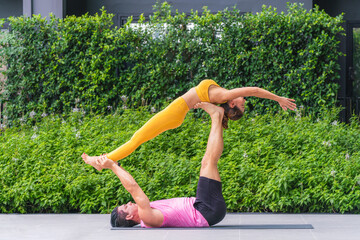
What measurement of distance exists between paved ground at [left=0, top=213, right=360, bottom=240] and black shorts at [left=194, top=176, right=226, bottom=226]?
0.20m

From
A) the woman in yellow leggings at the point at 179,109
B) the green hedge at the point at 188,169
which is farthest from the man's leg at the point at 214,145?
the green hedge at the point at 188,169

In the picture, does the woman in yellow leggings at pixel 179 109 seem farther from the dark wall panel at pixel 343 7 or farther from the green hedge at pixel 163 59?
the dark wall panel at pixel 343 7

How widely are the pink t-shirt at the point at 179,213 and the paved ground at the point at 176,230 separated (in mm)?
100

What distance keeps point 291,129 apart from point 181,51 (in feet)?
9.41

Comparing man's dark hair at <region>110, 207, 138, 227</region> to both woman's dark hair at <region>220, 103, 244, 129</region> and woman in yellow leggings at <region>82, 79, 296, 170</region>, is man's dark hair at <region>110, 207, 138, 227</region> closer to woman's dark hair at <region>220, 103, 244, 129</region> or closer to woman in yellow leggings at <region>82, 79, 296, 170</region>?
woman in yellow leggings at <region>82, 79, 296, 170</region>

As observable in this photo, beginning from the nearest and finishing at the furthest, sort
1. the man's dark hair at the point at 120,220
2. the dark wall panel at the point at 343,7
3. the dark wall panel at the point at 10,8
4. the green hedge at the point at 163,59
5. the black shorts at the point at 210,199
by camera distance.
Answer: the black shorts at the point at 210,199 < the man's dark hair at the point at 120,220 < the green hedge at the point at 163,59 < the dark wall panel at the point at 343,7 < the dark wall panel at the point at 10,8

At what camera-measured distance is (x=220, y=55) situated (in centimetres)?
1027

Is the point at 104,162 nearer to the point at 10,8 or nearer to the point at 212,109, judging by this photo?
the point at 212,109

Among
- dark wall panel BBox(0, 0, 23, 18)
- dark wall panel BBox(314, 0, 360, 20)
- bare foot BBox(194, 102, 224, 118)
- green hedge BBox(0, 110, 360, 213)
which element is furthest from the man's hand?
dark wall panel BBox(0, 0, 23, 18)

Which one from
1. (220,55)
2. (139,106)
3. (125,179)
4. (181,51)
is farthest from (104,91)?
(125,179)

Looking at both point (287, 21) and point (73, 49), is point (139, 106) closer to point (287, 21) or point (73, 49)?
point (73, 49)

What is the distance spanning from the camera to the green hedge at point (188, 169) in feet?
22.7

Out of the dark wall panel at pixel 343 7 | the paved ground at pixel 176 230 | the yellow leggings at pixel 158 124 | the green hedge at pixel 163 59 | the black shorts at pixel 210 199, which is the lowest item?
the paved ground at pixel 176 230

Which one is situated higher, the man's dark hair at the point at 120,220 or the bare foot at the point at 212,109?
the bare foot at the point at 212,109
